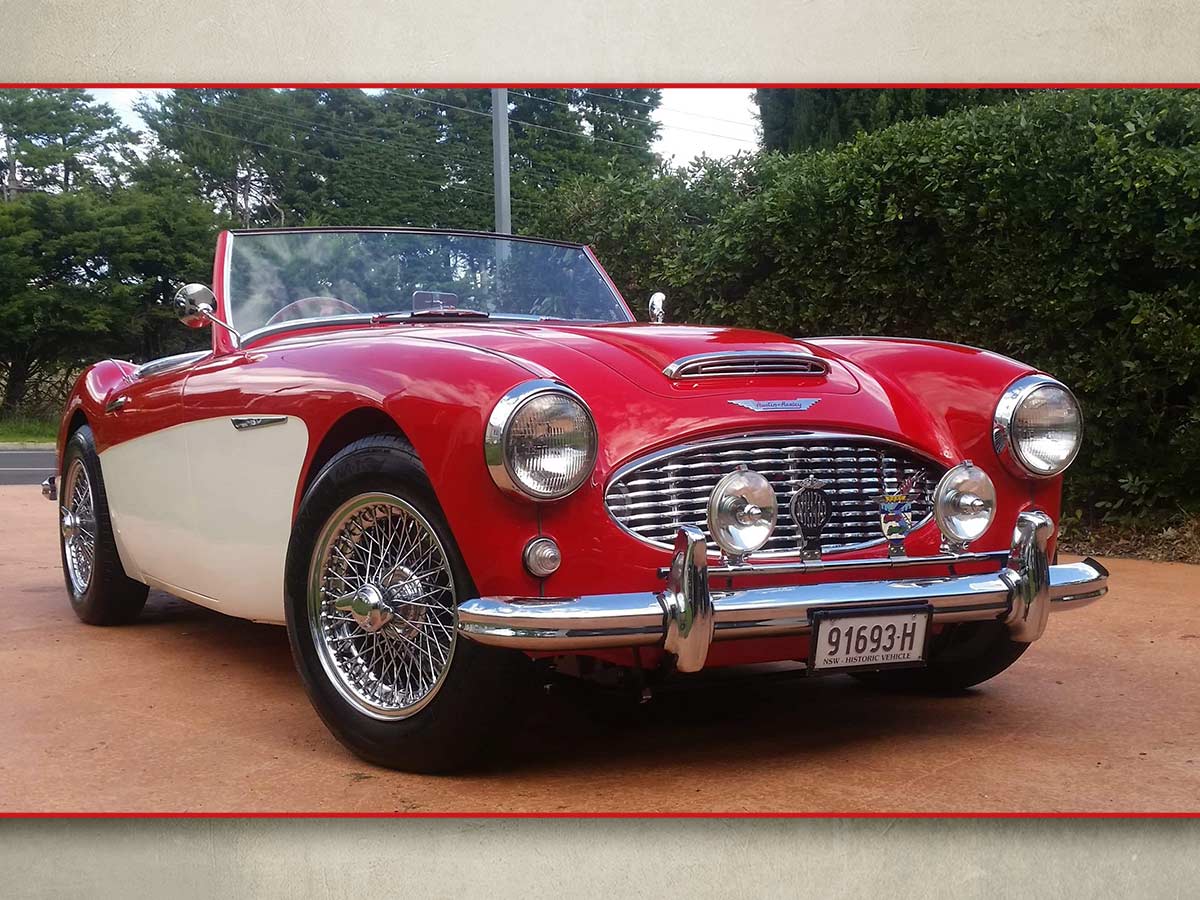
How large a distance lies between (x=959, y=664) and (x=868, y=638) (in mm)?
755

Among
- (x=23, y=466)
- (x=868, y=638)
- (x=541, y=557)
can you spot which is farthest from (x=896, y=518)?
(x=23, y=466)

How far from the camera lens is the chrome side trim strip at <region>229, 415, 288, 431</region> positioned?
297cm

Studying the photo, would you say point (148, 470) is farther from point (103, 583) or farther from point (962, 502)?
point (962, 502)

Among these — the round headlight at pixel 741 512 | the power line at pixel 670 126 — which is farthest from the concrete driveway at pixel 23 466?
the round headlight at pixel 741 512

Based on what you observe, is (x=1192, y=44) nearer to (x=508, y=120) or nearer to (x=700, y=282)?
(x=700, y=282)

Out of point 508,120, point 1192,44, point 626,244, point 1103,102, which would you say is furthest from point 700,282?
point 1192,44

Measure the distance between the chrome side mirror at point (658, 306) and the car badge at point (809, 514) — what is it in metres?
1.14

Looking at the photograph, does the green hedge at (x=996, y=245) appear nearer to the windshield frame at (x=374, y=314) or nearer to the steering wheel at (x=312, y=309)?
the windshield frame at (x=374, y=314)

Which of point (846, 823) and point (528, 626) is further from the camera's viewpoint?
point (846, 823)

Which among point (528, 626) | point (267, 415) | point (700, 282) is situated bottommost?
point (528, 626)

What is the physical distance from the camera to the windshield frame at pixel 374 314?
11.1 feet

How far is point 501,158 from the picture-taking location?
3.58 meters

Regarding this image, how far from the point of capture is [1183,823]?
2.78m

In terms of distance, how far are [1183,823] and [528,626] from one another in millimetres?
1519
